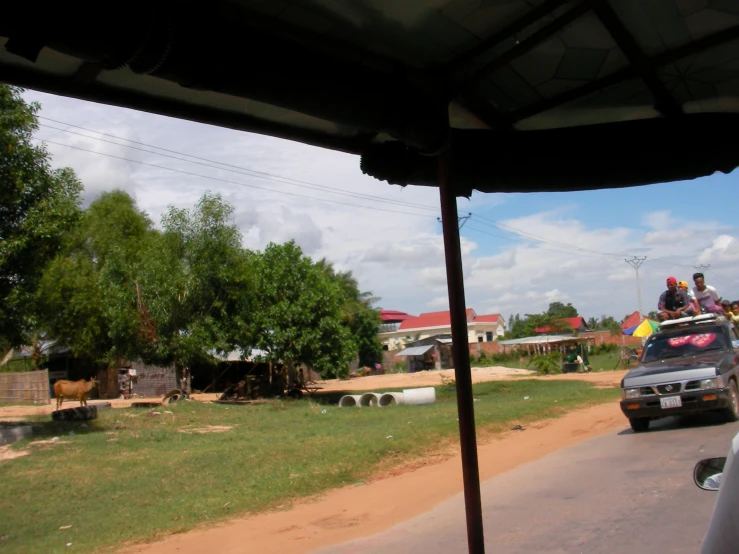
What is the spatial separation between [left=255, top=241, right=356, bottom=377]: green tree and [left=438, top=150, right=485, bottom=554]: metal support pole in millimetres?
26691

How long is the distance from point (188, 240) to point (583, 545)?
1054 inches

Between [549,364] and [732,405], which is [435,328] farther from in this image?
[732,405]

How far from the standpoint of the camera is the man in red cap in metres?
13.6

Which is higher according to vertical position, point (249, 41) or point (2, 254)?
point (2, 254)

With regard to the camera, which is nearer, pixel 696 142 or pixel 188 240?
pixel 696 142

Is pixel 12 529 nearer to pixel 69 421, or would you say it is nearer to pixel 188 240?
pixel 69 421

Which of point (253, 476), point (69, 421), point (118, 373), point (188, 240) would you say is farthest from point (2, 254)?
point (118, 373)

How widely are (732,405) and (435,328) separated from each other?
259 ft

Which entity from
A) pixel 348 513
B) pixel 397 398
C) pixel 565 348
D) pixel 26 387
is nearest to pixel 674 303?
pixel 348 513

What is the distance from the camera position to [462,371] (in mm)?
2955

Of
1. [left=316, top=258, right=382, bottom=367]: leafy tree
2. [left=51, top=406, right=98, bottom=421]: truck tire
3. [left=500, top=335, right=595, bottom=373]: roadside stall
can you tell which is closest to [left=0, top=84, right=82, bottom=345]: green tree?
[left=51, top=406, right=98, bottom=421]: truck tire

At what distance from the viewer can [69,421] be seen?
20.2 metres

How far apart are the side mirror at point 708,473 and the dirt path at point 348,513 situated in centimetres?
522

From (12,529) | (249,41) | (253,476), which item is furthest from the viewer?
(253,476)
